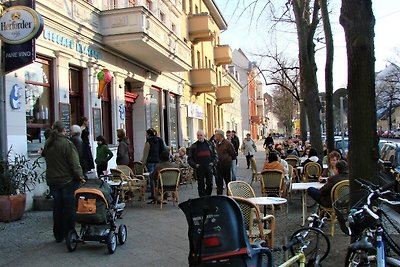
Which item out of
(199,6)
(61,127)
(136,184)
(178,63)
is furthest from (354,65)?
(199,6)

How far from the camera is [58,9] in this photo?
12.3 m

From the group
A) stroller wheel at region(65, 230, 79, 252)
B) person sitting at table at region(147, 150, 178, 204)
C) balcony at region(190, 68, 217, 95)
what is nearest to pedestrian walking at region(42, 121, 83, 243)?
stroller wheel at region(65, 230, 79, 252)

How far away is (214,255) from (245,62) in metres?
75.2

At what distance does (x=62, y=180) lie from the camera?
7.42 metres

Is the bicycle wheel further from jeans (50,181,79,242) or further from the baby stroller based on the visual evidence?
jeans (50,181,79,242)

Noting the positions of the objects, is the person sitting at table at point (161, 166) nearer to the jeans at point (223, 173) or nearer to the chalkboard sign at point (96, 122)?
the jeans at point (223, 173)

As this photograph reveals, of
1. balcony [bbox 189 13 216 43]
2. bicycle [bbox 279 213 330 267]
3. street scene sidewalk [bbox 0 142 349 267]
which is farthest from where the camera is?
balcony [bbox 189 13 216 43]

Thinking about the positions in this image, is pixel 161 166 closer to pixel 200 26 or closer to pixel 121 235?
pixel 121 235

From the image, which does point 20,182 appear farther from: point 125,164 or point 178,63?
point 178,63

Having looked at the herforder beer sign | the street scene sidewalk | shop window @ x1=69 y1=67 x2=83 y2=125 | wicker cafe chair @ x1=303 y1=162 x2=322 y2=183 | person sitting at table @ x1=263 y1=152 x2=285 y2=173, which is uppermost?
the herforder beer sign

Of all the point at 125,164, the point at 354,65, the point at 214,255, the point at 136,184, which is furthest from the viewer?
the point at 125,164

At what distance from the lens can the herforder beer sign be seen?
9.18 metres

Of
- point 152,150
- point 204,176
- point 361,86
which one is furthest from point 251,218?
point 152,150

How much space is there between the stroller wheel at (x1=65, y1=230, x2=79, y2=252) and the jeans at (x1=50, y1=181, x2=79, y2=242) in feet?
1.45
